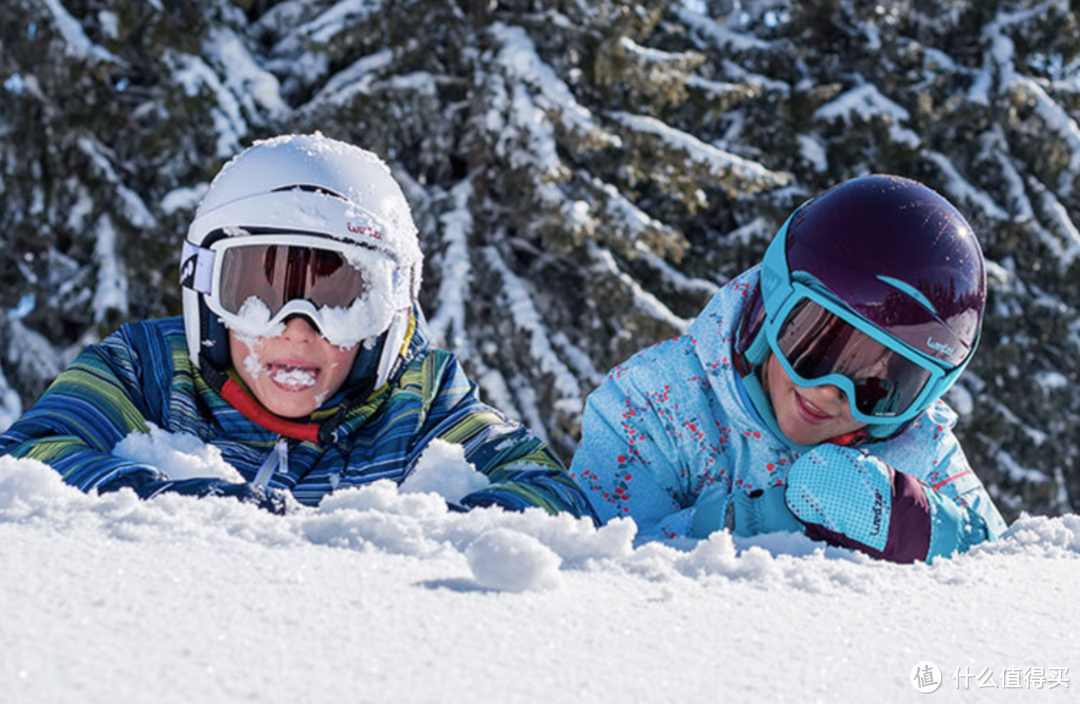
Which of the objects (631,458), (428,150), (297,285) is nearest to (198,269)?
(297,285)

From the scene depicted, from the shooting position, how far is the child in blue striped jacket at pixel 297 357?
289 centimetres

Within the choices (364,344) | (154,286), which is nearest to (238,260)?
(364,344)

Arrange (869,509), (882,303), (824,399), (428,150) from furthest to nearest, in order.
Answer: (428,150), (824,399), (882,303), (869,509)

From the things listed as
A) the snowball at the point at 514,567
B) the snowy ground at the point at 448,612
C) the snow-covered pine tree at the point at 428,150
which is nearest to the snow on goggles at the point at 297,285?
the snowy ground at the point at 448,612

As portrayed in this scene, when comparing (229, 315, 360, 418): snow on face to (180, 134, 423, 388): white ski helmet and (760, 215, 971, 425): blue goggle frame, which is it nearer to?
(180, 134, 423, 388): white ski helmet

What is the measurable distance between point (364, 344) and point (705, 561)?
1434 mm

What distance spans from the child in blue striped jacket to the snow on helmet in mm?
787

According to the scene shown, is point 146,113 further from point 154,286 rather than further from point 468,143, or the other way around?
point 468,143

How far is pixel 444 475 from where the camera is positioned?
2645mm

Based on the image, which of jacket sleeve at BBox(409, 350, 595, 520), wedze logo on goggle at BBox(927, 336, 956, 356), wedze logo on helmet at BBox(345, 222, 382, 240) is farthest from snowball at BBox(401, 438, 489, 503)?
wedze logo on goggle at BBox(927, 336, 956, 356)

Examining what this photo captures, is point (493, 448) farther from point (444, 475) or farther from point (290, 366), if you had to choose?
point (290, 366)

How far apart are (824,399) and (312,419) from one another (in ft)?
4.72

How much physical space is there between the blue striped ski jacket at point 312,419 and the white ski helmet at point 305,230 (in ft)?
0.33

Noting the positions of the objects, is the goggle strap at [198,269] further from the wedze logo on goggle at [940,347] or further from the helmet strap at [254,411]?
the wedze logo on goggle at [940,347]
